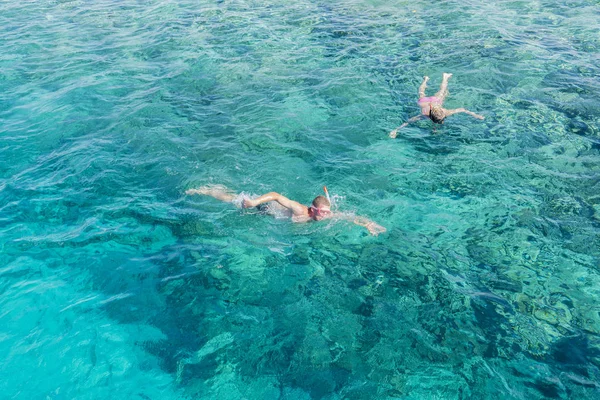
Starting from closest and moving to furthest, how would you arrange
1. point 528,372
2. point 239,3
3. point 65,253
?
point 528,372
point 65,253
point 239,3

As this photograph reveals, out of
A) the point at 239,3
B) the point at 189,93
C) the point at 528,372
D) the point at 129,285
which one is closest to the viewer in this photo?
the point at 528,372

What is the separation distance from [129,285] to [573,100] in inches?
519

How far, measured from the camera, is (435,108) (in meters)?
11.0

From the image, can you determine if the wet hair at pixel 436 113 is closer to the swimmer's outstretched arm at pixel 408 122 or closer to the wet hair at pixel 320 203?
the swimmer's outstretched arm at pixel 408 122

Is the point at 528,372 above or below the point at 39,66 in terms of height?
below

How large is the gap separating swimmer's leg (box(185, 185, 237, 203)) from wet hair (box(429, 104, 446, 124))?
19.4 feet

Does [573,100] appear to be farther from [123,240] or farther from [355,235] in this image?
[123,240]

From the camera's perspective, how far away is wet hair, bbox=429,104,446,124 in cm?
1100

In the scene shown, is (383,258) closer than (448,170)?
Yes

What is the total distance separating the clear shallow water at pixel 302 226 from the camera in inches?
250

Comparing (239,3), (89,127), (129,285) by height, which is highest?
(239,3)

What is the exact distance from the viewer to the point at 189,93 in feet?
44.3

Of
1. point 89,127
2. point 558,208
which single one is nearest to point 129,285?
point 89,127

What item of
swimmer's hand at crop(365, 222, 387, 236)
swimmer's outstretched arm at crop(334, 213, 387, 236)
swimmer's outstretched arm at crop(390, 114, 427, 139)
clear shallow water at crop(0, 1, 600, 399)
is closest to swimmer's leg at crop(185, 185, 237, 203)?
clear shallow water at crop(0, 1, 600, 399)
